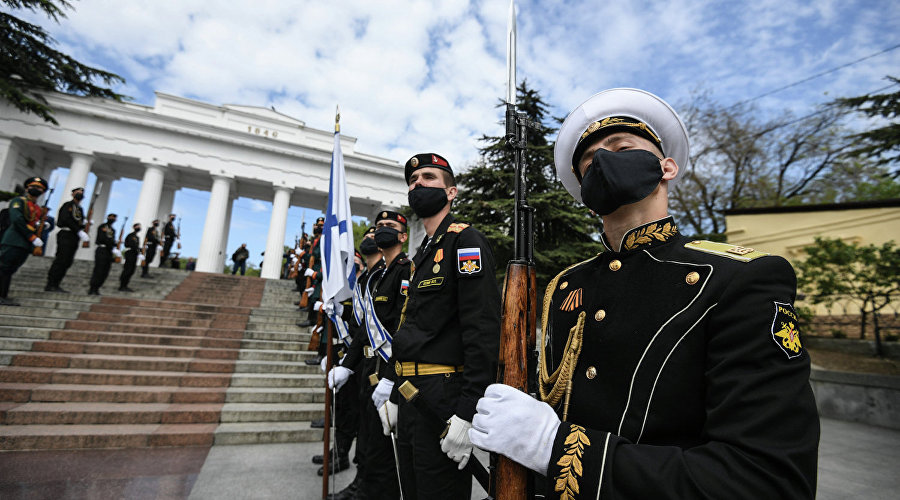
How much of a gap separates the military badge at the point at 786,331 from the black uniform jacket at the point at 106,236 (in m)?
12.3

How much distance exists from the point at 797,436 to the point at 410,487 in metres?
2.02

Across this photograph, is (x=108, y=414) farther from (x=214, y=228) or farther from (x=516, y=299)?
(x=214, y=228)

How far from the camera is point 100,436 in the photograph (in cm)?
474

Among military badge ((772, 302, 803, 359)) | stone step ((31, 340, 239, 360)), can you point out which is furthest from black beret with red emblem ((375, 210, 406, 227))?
stone step ((31, 340, 239, 360))

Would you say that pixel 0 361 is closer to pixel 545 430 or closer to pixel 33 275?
pixel 33 275

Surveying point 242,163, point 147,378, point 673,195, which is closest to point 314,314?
point 147,378

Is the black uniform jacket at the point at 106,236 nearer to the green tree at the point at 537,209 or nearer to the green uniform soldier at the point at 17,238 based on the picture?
the green uniform soldier at the point at 17,238

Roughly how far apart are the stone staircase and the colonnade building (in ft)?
46.6

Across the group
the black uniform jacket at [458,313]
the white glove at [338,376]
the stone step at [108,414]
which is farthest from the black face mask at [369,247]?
the stone step at [108,414]

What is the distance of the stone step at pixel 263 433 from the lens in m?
5.16

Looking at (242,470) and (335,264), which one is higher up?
(335,264)

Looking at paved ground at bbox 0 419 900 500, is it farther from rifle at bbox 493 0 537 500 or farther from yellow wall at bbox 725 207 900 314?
yellow wall at bbox 725 207 900 314

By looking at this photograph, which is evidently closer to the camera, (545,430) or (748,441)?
(748,441)

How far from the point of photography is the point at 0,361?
20.0ft
